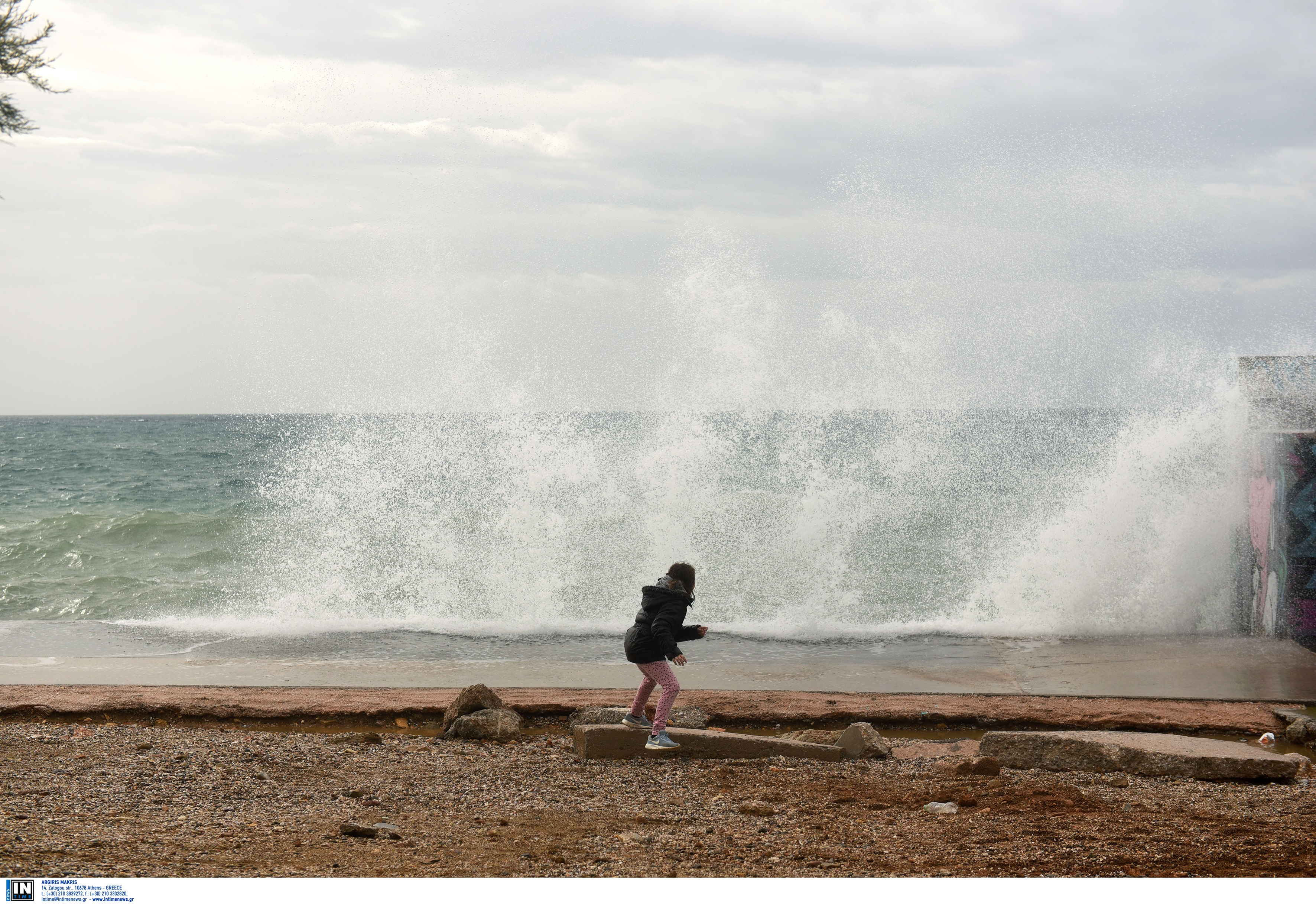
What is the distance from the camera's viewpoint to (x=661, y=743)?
545 cm

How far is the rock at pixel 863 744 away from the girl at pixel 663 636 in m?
0.95

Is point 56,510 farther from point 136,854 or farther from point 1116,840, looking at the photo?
point 1116,840

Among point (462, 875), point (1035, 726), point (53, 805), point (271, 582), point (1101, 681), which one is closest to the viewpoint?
point (462, 875)

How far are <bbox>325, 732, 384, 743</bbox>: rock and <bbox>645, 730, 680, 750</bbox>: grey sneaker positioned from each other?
1.60m

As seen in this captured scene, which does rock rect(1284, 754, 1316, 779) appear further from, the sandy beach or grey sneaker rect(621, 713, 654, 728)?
grey sneaker rect(621, 713, 654, 728)

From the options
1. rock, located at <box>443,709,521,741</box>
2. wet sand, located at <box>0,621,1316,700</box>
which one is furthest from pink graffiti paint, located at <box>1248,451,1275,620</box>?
rock, located at <box>443,709,521,741</box>

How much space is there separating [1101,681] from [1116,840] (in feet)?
13.3

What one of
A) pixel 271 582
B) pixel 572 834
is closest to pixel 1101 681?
pixel 572 834

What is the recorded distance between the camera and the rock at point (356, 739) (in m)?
5.77

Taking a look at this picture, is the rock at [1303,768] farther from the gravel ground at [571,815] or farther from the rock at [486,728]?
the rock at [486,728]

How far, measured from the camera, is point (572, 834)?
4000 millimetres

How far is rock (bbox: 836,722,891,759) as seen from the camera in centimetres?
546

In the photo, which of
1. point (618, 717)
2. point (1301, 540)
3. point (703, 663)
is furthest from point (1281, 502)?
point (618, 717)

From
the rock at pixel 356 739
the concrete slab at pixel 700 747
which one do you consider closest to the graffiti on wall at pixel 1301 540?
the concrete slab at pixel 700 747
